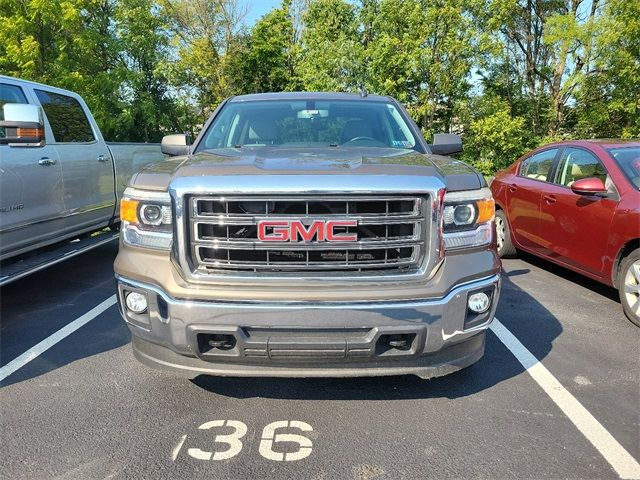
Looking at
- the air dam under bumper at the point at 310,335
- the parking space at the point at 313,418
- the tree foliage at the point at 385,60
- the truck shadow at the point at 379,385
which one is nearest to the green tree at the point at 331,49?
the tree foliage at the point at 385,60

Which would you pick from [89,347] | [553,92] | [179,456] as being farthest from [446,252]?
[553,92]

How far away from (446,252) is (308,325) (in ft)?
2.73

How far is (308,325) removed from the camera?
2580mm

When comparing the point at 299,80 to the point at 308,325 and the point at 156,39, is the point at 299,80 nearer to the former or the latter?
the point at 156,39

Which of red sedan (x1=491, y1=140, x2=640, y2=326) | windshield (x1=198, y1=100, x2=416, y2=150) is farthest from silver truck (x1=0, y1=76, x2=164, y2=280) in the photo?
red sedan (x1=491, y1=140, x2=640, y2=326)

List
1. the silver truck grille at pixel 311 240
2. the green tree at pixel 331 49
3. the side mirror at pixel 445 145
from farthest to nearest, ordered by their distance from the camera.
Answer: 1. the green tree at pixel 331 49
2. the side mirror at pixel 445 145
3. the silver truck grille at pixel 311 240

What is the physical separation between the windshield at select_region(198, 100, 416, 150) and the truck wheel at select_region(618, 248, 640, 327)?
2.27 m

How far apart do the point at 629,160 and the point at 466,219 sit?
312 cm

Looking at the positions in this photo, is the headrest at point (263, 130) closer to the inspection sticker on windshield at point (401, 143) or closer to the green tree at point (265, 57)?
the inspection sticker on windshield at point (401, 143)

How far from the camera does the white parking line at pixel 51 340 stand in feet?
12.0

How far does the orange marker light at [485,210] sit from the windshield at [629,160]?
2544mm

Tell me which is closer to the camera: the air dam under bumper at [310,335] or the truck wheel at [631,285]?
the air dam under bumper at [310,335]

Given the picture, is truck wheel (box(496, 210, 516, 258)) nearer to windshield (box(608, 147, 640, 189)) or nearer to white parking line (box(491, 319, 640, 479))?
windshield (box(608, 147, 640, 189))

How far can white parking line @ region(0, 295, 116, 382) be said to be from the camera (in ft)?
12.0
